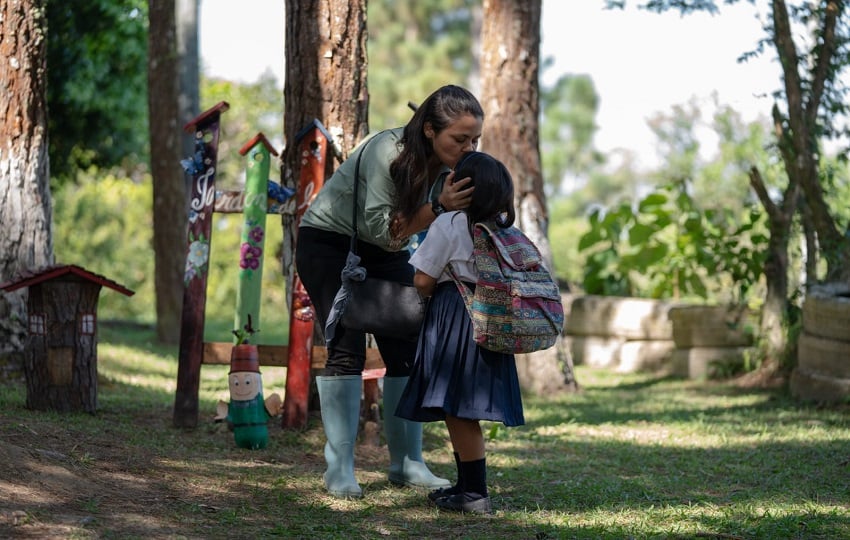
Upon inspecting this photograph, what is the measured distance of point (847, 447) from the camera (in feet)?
20.0

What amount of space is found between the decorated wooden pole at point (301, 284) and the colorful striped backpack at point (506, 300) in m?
1.82

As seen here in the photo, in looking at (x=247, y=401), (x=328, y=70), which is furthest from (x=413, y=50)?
(x=247, y=401)

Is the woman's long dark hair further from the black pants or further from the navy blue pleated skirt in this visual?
the black pants

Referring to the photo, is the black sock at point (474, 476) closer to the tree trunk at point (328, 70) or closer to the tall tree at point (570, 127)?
the tree trunk at point (328, 70)

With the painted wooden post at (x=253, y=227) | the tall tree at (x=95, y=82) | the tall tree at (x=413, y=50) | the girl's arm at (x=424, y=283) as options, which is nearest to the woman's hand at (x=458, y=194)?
the girl's arm at (x=424, y=283)

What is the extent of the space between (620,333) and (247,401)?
615 centimetres

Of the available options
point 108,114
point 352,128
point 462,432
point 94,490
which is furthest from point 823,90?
point 108,114

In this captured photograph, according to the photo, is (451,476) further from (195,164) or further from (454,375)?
(195,164)

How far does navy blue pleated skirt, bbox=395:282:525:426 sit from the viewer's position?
13.6ft

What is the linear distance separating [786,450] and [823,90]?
3.16m

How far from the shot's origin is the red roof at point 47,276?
18.5 ft

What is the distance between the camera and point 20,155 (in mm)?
6797

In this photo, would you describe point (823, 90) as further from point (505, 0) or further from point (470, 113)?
point (470, 113)

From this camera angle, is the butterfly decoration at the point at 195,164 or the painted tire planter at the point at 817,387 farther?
the painted tire planter at the point at 817,387
